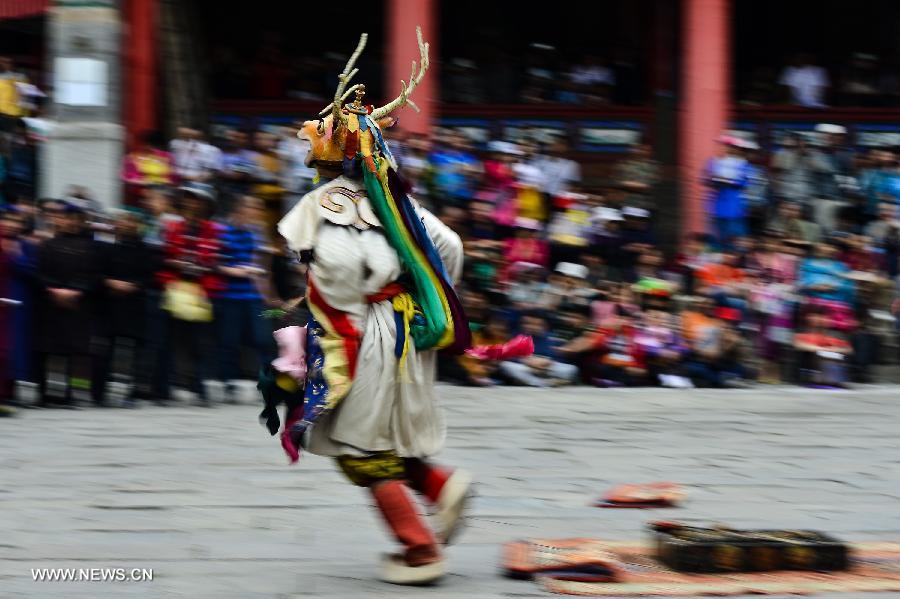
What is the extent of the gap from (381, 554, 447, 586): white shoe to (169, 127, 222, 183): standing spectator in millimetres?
8477

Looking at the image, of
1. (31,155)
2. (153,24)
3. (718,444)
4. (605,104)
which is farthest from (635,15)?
(718,444)

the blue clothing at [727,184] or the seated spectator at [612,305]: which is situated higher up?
the blue clothing at [727,184]

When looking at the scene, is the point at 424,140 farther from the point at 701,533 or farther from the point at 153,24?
the point at 701,533

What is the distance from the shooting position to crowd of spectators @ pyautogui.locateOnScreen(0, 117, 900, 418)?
455 inches

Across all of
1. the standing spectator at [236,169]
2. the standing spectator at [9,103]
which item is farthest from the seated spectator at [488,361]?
the standing spectator at [9,103]

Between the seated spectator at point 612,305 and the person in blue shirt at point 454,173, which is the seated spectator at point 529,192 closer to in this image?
the person in blue shirt at point 454,173

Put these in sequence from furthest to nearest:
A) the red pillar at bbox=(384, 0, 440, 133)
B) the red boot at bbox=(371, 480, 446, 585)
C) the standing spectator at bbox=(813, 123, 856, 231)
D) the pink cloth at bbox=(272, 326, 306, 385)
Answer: the red pillar at bbox=(384, 0, 440, 133) → the standing spectator at bbox=(813, 123, 856, 231) → the pink cloth at bbox=(272, 326, 306, 385) → the red boot at bbox=(371, 480, 446, 585)

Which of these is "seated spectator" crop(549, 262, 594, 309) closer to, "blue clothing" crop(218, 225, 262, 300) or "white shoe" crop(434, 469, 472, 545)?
"blue clothing" crop(218, 225, 262, 300)

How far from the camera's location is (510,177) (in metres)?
14.8

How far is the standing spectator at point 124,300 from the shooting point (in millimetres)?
11547

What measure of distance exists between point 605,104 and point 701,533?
A: 1302 cm

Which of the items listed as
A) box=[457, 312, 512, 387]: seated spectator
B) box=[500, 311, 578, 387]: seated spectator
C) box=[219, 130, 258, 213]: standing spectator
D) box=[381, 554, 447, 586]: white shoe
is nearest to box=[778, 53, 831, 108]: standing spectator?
box=[219, 130, 258, 213]: standing spectator

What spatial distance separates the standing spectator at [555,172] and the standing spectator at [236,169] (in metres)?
2.64

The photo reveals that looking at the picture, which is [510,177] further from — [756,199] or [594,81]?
[594,81]
